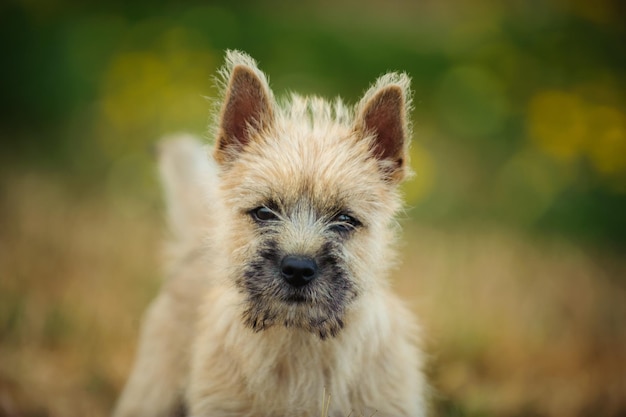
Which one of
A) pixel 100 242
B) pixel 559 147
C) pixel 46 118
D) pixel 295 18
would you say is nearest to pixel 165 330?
pixel 100 242

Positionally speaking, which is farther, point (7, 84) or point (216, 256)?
point (7, 84)

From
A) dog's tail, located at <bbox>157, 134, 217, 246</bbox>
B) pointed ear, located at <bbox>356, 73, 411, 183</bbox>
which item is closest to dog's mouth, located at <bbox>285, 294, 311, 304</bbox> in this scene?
pointed ear, located at <bbox>356, 73, 411, 183</bbox>

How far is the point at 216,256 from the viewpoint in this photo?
12.8ft

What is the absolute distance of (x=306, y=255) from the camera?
3.17 meters

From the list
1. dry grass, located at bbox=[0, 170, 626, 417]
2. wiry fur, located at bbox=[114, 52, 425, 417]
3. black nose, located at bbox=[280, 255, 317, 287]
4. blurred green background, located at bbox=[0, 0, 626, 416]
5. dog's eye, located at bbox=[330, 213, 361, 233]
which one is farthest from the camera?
blurred green background, located at bbox=[0, 0, 626, 416]

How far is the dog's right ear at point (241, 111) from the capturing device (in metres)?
3.68

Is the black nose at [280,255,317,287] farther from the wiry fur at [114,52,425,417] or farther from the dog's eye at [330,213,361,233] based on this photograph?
the dog's eye at [330,213,361,233]

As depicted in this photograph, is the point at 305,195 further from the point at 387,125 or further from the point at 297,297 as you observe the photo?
the point at 387,125

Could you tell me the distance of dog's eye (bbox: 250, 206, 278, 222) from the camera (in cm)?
346

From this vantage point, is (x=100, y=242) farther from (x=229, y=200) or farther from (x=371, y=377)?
(x=371, y=377)

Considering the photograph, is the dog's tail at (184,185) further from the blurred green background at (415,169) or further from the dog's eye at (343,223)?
the dog's eye at (343,223)

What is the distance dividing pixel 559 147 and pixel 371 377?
5.01 metres

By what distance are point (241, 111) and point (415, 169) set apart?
435cm

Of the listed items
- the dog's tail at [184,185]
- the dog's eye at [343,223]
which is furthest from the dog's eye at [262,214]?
the dog's tail at [184,185]
